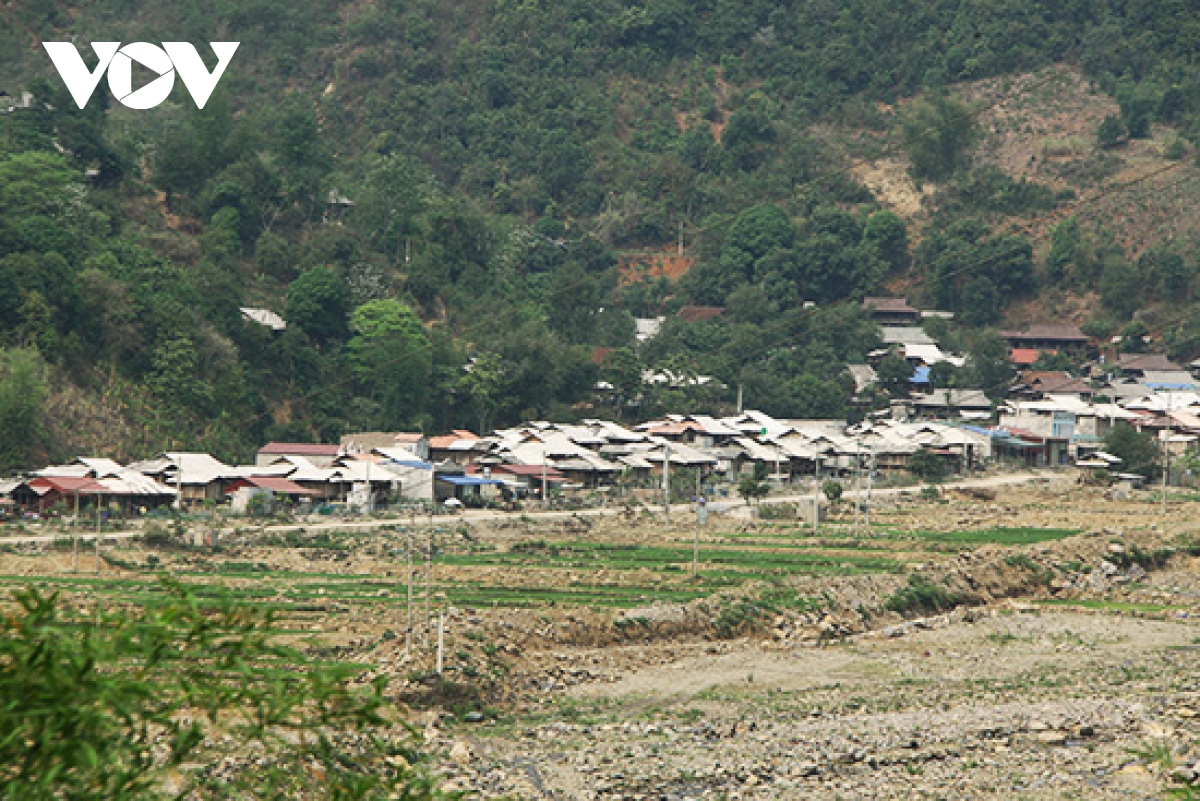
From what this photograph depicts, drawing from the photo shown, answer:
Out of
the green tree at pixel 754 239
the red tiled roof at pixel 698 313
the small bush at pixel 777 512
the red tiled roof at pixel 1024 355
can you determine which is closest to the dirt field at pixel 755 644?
→ the small bush at pixel 777 512

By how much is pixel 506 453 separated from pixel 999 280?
40590mm

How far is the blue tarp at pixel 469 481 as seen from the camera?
5519cm

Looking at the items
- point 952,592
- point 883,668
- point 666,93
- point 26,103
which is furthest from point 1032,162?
point 883,668

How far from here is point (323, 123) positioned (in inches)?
4200

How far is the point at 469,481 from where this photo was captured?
181 ft

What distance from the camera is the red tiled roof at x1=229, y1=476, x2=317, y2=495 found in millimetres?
50781

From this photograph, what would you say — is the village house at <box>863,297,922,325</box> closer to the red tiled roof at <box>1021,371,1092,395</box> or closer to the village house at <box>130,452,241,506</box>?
the red tiled roof at <box>1021,371,1092,395</box>

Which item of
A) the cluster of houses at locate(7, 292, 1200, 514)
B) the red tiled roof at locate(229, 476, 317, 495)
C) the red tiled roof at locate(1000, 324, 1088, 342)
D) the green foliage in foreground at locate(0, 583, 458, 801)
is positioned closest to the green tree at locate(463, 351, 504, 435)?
the cluster of houses at locate(7, 292, 1200, 514)

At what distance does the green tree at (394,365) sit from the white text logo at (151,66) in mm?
18721

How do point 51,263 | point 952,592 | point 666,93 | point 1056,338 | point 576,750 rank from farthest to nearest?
point 666,93
point 1056,338
point 51,263
point 952,592
point 576,750

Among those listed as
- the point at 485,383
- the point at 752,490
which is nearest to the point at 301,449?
the point at 485,383

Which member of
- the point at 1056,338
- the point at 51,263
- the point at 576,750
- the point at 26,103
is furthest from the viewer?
the point at 1056,338

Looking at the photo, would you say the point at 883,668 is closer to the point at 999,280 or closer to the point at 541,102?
the point at 999,280

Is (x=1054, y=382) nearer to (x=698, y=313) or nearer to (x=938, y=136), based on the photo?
(x=698, y=313)
